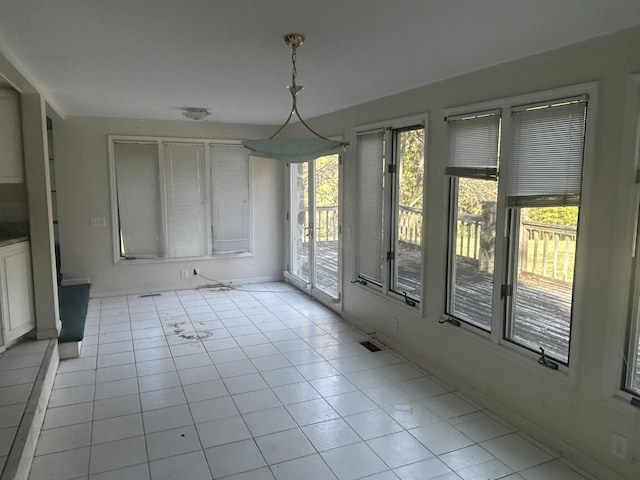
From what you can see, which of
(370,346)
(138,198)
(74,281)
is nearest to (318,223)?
(370,346)

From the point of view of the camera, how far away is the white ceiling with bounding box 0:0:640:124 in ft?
6.68

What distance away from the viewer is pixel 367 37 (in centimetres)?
246

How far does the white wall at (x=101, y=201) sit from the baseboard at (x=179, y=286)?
0.01 meters

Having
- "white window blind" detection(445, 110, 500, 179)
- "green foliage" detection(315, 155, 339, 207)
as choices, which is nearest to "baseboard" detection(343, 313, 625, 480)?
"white window blind" detection(445, 110, 500, 179)

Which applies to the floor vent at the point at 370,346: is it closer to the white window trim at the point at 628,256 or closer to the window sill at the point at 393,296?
the window sill at the point at 393,296

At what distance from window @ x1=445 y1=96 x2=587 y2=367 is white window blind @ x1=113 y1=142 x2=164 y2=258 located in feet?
13.9

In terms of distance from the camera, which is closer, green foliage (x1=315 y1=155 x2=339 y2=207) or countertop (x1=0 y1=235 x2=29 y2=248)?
countertop (x1=0 y1=235 x2=29 y2=248)

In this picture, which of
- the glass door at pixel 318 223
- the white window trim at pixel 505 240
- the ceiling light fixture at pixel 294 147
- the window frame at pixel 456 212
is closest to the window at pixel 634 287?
the white window trim at pixel 505 240

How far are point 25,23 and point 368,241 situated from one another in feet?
10.9

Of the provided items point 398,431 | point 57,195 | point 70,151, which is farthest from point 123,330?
point 398,431

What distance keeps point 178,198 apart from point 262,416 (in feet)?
13.2

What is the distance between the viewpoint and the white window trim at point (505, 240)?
245 centimetres

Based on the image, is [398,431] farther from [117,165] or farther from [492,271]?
[117,165]

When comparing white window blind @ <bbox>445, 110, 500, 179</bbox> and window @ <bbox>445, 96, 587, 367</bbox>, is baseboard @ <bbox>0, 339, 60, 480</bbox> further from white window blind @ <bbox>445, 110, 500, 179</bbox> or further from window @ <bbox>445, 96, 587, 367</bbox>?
white window blind @ <bbox>445, 110, 500, 179</bbox>
